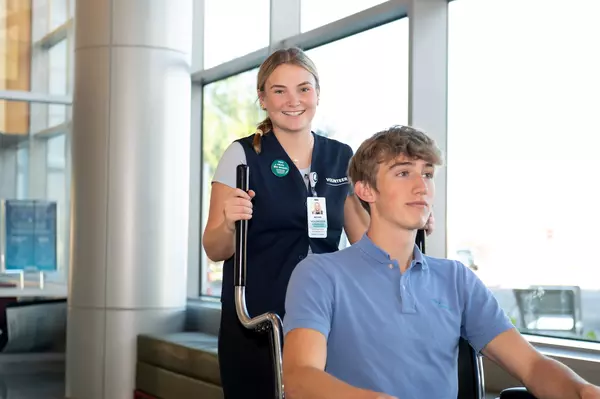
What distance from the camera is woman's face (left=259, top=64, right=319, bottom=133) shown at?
2.48 m

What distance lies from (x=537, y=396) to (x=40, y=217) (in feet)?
20.3

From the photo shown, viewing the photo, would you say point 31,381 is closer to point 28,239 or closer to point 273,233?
point 28,239

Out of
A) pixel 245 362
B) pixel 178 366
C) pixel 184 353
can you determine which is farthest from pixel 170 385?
pixel 245 362

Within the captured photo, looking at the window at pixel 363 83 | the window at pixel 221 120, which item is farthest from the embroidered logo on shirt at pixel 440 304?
the window at pixel 221 120

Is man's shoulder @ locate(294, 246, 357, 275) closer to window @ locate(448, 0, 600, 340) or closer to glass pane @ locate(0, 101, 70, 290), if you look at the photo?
window @ locate(448, 0, 600, 340)

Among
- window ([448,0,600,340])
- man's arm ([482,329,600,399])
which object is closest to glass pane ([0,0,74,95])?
window ([448,0,600,340])

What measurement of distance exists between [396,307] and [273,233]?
2.16 ft

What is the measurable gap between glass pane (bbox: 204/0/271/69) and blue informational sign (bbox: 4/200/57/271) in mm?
1896

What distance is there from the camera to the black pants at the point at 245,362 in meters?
2.39

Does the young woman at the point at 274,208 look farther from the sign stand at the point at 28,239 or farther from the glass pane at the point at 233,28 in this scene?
the sign stand at the point at 28,239

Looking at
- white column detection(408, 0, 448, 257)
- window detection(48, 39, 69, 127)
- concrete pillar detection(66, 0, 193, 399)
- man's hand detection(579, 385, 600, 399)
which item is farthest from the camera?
window detection(48, 39, 69, 127)

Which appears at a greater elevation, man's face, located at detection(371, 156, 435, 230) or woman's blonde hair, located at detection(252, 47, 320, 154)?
woman's blonde hair, located at detection(252, 47, 320, 154)

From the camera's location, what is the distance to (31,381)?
22.6 ft

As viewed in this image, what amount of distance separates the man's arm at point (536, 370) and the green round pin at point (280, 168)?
804 millimetres
